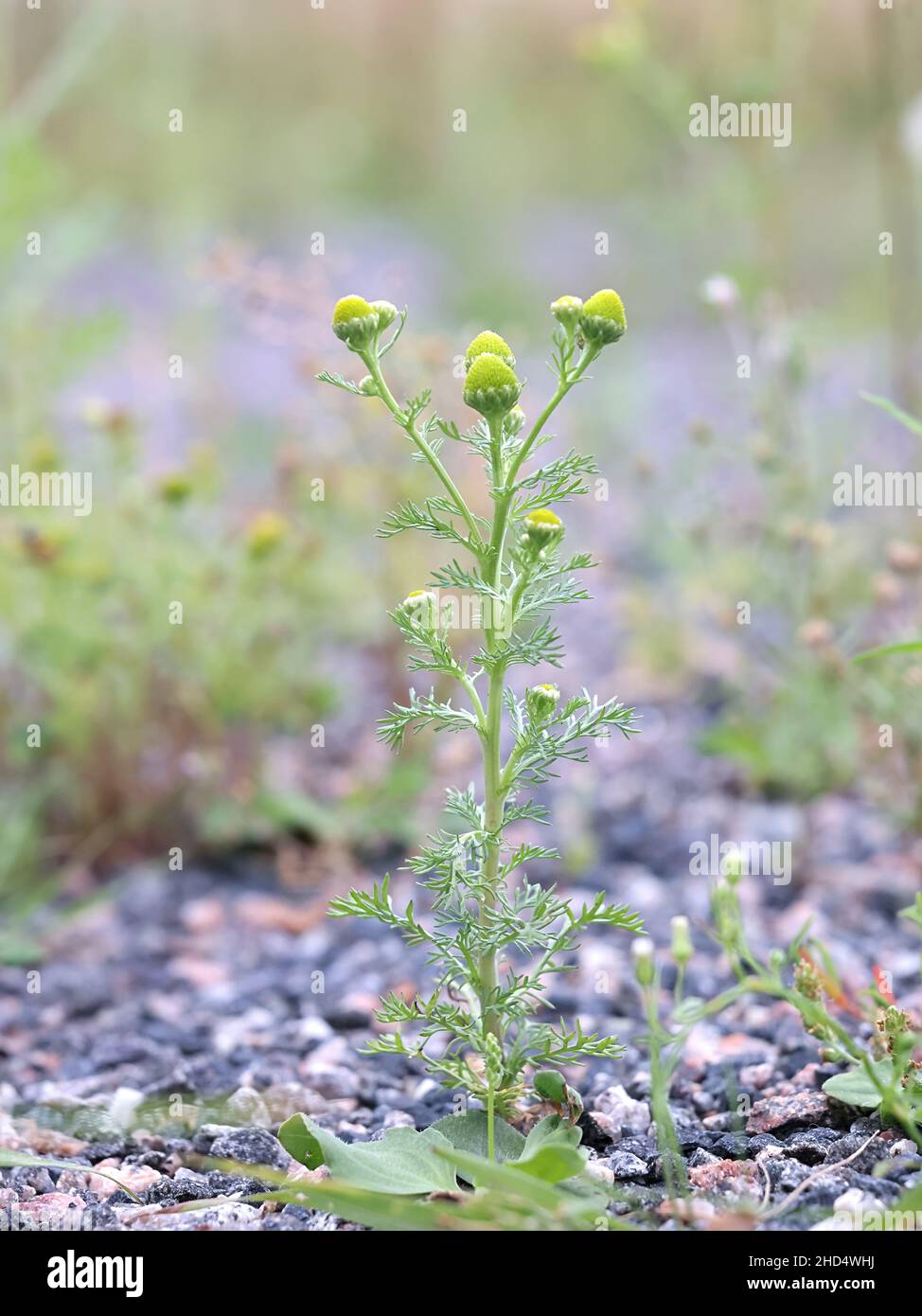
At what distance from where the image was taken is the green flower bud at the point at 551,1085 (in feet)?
4.17

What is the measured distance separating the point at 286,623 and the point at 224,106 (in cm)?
690

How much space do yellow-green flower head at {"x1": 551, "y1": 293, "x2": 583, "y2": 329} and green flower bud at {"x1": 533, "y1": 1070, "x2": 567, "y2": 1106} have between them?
684 millimetres

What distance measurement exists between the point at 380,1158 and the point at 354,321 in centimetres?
70

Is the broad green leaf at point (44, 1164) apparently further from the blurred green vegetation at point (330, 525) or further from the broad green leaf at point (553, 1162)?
the blurred green vegetation at point (330, 525)

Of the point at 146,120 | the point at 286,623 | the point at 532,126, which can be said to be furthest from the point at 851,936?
the point at 532,126

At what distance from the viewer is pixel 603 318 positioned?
1101 mm

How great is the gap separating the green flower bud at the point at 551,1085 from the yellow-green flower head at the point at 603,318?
2.21ft

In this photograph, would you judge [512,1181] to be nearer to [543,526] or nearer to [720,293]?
[543,526]

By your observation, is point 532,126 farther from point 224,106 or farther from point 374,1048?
point 374,1048

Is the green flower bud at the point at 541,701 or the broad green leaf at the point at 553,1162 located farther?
the green flower bud at the point at 541,701

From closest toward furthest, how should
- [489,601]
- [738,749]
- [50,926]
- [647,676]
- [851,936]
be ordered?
[489,601] → [851,936] → [50,926] → [738,749] → [647,676]

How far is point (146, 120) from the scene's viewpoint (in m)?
4.14

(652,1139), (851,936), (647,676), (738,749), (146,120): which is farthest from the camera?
(146,120)

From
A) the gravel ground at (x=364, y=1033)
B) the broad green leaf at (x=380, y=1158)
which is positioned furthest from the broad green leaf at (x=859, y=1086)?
the broad green leaf at (x=380, y=1158)
